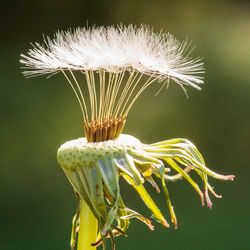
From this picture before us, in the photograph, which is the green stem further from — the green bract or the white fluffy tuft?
the white fluffy tuft

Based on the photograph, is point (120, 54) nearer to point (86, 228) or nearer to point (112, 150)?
point (112, 150)

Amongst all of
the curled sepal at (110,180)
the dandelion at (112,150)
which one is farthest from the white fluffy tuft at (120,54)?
the curled sepal at (110,180)

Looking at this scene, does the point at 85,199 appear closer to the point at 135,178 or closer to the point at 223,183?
the point at 135,178

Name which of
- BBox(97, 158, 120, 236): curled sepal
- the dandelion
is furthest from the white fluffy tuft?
BBox(97, 158, 120, 236): curled sepal

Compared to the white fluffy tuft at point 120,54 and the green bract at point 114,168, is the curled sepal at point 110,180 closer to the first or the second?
the green bract at point 114,168

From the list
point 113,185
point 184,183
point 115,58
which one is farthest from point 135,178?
point 184,183
